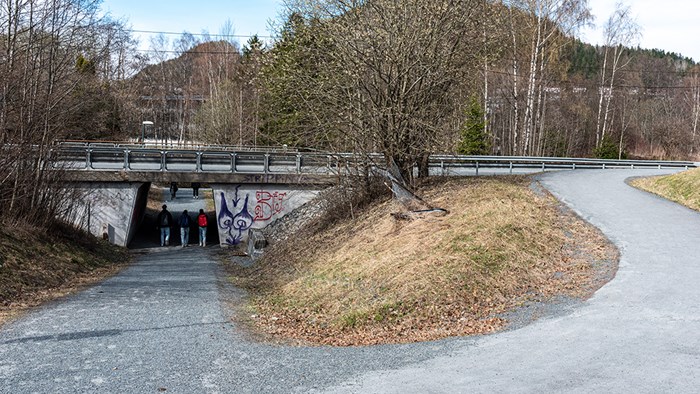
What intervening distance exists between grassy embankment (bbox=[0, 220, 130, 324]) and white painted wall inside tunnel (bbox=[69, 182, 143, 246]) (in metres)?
4.05

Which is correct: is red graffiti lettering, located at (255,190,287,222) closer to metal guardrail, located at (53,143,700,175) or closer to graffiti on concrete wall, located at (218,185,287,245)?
graffiti on concrete wall, located at (218,185,287,245)

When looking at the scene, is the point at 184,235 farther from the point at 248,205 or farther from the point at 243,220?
the point at 248,205

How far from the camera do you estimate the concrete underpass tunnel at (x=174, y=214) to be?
29266mm

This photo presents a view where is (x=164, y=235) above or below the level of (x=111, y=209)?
below

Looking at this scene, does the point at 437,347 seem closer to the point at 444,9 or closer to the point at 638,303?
the point at 638,303

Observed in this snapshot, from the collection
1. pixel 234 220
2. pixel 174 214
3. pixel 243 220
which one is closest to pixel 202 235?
pixel 234 220

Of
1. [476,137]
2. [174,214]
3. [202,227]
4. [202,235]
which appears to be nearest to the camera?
[202,227]

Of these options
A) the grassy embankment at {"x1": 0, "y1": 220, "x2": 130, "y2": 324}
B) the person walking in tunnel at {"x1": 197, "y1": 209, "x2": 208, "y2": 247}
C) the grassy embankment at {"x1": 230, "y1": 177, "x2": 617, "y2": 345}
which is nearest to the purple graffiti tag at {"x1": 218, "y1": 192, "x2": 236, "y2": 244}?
the person walking in tunnel at {"x1": 197, "y1": 209, "x2": 208, "y2": 247}

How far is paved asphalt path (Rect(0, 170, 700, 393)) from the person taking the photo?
22.0 ft

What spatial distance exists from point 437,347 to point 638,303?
332 cm

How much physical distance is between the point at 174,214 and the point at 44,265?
2355cm

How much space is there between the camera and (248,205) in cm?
2647

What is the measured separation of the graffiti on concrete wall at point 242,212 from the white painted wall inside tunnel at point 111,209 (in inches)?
146

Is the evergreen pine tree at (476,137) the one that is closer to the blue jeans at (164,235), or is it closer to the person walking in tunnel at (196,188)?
the person walking in tunnel at (196,188)
